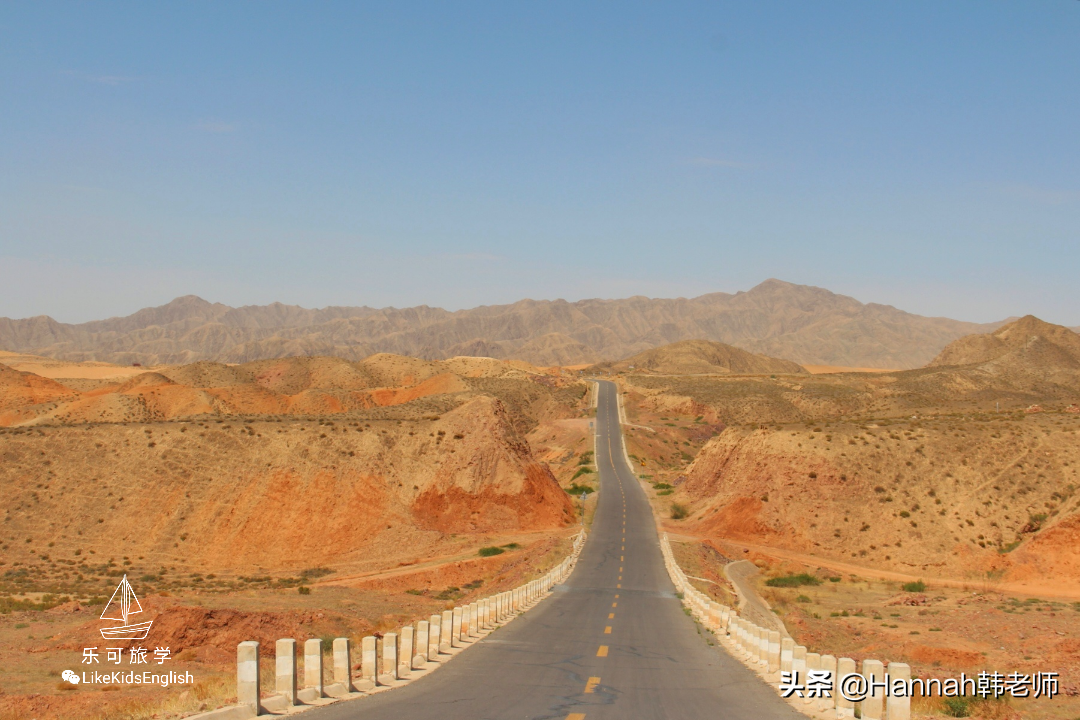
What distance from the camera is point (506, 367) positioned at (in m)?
146

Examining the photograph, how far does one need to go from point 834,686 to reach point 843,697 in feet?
1.31

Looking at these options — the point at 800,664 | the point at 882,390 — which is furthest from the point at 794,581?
the point at 882,390

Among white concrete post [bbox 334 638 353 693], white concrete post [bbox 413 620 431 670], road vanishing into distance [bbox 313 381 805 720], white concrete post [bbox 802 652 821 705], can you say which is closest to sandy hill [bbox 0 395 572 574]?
road vanishing into distance [bbox 313 381 805 720]

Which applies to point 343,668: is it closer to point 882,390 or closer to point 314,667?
point 314,667

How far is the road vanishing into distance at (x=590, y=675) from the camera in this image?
13016 millimetres

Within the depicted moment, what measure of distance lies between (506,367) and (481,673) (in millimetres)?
129687

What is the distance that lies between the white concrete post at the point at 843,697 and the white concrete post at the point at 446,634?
8322 mm

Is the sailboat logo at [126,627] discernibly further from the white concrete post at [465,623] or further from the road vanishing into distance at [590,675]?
the road vanishing into distance at [590,675]

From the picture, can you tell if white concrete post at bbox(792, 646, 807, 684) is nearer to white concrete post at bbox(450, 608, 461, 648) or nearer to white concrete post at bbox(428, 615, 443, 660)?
white concrete post at bbox(428, 615, 443, 660)

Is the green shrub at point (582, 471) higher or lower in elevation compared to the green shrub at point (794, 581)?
higher

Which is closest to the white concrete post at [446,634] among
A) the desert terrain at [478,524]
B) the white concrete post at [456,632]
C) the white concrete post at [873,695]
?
the white concrete post at [456,632]

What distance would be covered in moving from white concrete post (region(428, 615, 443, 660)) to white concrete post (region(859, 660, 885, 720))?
8546 mm

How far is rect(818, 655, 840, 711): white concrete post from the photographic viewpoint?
43.3 feet

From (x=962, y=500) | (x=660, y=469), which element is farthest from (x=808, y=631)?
(x=660, y=469)
